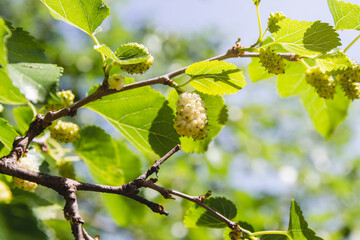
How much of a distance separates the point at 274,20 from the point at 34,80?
2.36 ft

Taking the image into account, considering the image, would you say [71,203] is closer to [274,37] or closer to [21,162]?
[21,162]

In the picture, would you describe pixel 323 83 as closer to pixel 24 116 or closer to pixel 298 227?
pixel 298 227

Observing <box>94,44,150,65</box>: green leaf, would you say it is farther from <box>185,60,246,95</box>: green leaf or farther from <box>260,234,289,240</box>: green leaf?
<box>260,234,289,240</box>: green leaf

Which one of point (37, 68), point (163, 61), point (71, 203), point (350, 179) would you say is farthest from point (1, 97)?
point (350, 179)

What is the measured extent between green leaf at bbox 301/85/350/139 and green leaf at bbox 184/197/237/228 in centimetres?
69

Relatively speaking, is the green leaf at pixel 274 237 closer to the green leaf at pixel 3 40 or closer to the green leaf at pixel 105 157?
the green leaf at pixel 105 157

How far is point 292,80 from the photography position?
1.60m

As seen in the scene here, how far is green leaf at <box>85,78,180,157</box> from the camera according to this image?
4.04 feet

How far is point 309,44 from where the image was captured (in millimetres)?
1106

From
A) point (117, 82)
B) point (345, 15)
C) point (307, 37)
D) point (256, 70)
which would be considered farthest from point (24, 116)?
point (345, 15)

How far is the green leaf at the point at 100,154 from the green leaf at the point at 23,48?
60 cm

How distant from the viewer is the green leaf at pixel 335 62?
116 centimetres

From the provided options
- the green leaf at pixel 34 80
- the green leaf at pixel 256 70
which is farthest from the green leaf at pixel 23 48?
the green leaf at pixel 256 70

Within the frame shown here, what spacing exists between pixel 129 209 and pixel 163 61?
2383 mm
